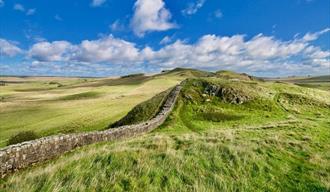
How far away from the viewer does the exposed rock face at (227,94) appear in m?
45.0

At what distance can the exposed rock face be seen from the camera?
148ft

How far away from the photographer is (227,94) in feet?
152

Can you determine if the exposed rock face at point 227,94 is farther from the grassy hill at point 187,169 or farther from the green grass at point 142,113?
the grassy hill at point 187,169

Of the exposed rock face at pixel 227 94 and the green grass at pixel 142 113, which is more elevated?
the exposed rock face at pixel 227 94

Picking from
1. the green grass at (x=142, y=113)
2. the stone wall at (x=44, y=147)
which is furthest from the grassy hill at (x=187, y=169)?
the green grass at (x=142, y=113)

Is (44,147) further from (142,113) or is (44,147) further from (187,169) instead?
(142,113)

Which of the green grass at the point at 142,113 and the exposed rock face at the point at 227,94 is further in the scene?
the exposed rock face at the point at 227,94

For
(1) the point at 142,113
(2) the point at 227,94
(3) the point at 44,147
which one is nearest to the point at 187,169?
(3) the point at 44,147

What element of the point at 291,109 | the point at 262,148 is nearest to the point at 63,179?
the point at 262,148

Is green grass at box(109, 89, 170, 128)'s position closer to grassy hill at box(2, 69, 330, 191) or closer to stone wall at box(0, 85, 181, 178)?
stone wall at box(0, 85, 181, 178)

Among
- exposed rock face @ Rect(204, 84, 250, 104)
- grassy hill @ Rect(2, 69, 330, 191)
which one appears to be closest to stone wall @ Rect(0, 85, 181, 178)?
grassy hill @ Rect(2, 69, 330, 191)

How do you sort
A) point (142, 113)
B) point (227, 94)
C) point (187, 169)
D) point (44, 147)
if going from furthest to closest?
1. point (227, 94)
2. point (142, 113)
3. point (44, 147)
4. point (187, 169)

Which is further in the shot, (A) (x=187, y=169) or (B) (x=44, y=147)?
(B) (x=44, y=147)

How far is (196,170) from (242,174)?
A: 2.03m
